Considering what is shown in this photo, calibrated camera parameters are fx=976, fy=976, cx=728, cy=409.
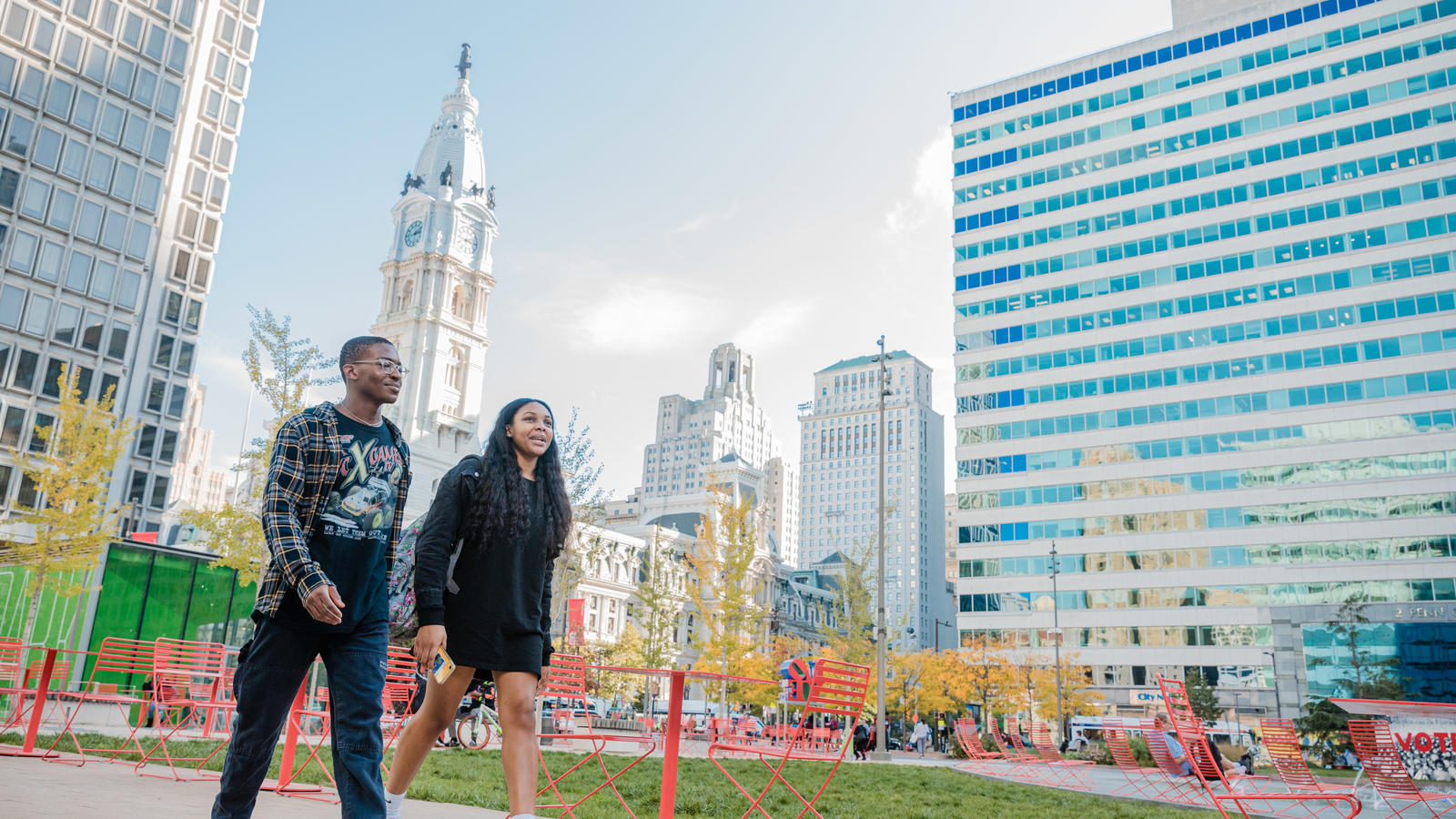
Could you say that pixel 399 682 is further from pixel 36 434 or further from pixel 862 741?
pixel 36 434

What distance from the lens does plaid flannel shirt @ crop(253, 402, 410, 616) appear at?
394cm

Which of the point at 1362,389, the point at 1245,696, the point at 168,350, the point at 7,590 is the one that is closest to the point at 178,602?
the point at 7,590

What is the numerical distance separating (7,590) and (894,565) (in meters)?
143

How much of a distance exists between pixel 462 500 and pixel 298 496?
79 cm

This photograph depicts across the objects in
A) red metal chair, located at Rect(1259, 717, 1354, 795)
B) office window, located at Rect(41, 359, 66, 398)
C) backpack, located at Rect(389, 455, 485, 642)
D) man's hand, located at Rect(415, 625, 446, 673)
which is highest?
office window, located at Rect(41, 359, 66, 398)

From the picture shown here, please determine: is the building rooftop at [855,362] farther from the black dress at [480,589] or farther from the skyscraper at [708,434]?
the black dress at [480,589]

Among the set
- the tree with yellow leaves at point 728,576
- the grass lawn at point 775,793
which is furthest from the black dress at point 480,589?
the tree with yellow leaves at point 728,576

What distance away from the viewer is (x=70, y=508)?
93.6 feet

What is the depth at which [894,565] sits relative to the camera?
16025 centimetres

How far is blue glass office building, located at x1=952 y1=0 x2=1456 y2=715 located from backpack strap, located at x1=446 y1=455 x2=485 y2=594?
58133mm

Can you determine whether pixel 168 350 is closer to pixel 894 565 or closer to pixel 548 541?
pixel 548 541

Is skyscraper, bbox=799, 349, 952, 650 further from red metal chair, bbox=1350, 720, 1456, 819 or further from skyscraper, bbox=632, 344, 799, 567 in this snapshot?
red metal chair, bbox=1350, 720, 1456, 819

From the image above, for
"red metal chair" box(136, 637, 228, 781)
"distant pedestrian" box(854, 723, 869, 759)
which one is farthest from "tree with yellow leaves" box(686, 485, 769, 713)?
"red metal chair" box(136, 637, 228, 781)

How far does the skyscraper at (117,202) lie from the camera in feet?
150
